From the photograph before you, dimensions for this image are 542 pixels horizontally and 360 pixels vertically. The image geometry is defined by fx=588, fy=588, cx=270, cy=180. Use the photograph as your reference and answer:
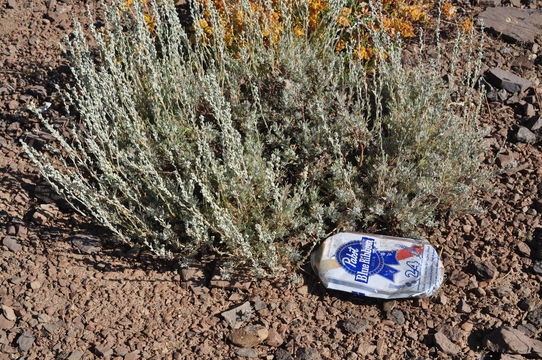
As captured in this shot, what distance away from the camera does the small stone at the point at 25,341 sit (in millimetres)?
3160

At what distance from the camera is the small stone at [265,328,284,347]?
313cm

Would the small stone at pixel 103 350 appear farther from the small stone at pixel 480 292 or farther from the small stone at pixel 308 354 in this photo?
the small stone at pixel 480 292

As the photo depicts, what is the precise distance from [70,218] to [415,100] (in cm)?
234

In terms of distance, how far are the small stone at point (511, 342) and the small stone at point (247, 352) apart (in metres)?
1.20

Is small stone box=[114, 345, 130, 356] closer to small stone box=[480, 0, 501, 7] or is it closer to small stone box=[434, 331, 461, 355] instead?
small stone box=[434, 331, 461, 355]

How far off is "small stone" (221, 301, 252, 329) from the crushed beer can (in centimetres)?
46

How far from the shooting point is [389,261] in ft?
11.1

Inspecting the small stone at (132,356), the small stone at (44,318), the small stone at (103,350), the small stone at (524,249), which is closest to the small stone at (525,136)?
the small stone at (524,249)

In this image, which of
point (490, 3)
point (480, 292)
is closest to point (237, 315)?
point (480, 292)

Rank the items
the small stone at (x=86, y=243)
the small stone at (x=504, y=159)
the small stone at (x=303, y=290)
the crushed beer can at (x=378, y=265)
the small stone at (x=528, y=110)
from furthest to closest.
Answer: the small stone at (x=528, y=110), the small stone at (x=504, y=159), the small stone at (x=86, y=243), the small stone at (x=303, y=290), the crushed beer can at (x=378, y=265)

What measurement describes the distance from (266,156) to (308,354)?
1.37 metres

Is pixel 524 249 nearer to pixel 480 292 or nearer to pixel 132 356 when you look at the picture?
pixel 480 292

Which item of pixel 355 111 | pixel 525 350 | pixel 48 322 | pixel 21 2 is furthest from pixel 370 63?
pixel 21 2

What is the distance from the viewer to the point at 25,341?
3.18 metres
